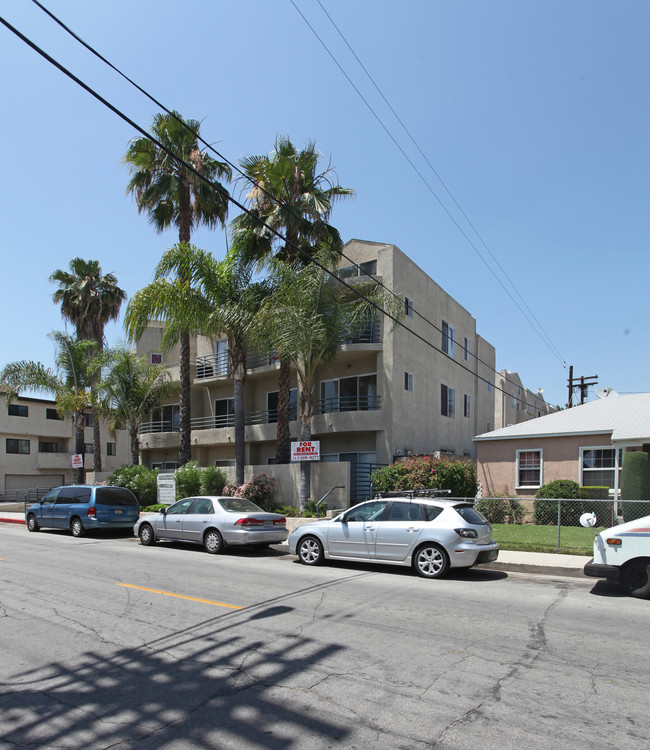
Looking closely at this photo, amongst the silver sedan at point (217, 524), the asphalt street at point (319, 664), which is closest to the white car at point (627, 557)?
the asphalt street at point (319, 664)

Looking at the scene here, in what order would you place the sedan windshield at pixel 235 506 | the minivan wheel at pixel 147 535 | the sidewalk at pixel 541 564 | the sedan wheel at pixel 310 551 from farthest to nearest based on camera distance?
the minivan wheel at pixel 147 535
the sedan windshield at pixel 235 506
the sedan wheel at pixel 310 551
the sidewalk at pixel 541 564

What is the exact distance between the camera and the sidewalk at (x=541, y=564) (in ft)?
38.9

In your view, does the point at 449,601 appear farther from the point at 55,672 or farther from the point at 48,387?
the point at 48,387

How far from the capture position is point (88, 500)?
1920 cm

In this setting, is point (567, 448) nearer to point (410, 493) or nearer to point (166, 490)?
point (410, 493)

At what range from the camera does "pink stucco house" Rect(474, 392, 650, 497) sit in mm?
20172

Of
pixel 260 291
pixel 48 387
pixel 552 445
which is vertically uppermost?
pixel 260 291

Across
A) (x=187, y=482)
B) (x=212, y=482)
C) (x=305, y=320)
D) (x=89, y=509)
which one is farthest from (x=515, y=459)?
(x=89, y=509)

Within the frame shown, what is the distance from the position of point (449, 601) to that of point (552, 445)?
14.0 meters

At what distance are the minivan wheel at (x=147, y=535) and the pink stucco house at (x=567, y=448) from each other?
39.6ft

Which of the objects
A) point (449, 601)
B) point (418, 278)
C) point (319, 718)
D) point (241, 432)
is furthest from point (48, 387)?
point (319, 718)

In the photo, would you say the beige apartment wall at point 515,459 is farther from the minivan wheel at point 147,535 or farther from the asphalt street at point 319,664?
the minivan wheel at point 147,535

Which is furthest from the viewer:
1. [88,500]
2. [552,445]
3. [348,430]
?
[348,430]

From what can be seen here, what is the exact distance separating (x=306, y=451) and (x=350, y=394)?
7.12 m
